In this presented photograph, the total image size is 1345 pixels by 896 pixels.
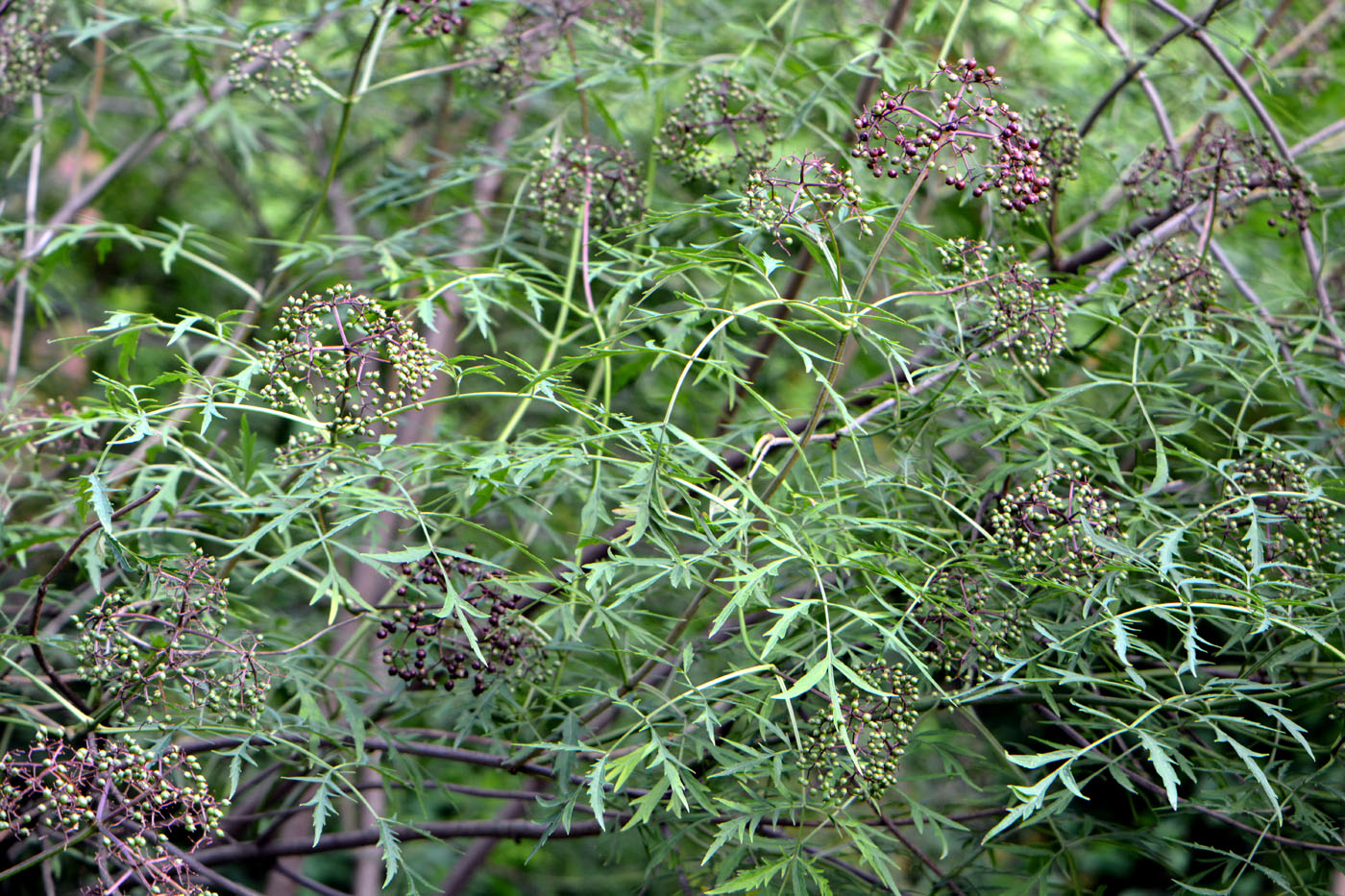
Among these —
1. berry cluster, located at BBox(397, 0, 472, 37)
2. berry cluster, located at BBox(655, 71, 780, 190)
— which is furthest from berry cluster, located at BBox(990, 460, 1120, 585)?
berry cluster, located at BBox(397, 0, 472, 37)

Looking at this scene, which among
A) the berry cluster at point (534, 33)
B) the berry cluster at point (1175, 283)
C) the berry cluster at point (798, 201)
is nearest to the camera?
the berry cluster at point (798, 201)

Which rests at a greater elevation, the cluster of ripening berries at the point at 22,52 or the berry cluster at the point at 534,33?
the berry cluster at the point at 534,33

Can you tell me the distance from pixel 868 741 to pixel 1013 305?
59cm

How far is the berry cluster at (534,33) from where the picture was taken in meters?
1.91

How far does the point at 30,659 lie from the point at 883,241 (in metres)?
1.52

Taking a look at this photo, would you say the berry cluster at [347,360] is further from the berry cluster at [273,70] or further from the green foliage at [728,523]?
the berry cluster at [273,70]

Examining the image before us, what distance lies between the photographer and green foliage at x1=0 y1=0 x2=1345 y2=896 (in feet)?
4.07

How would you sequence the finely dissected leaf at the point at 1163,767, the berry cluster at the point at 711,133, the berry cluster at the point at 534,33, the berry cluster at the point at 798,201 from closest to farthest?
the finely dissected leaf at the point at 1163,767 < the berry cluster at the point at 798,201 < the berry cluster at the point at 711,133 < the berry cluster at the point at 534,33

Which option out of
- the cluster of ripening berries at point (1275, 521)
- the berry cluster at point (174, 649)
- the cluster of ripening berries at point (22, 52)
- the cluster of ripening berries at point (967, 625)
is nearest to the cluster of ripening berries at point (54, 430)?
the berry cluster at point (174, 649)

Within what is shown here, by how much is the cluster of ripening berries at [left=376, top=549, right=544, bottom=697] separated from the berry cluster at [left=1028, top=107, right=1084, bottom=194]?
104 centimetres

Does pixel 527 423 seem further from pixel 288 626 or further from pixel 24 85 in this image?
pixel 24 85

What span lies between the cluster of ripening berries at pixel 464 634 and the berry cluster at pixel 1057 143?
1.04 m

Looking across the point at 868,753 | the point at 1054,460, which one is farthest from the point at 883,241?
the point at 868,753

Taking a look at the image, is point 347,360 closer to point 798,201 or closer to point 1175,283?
point 798,201
